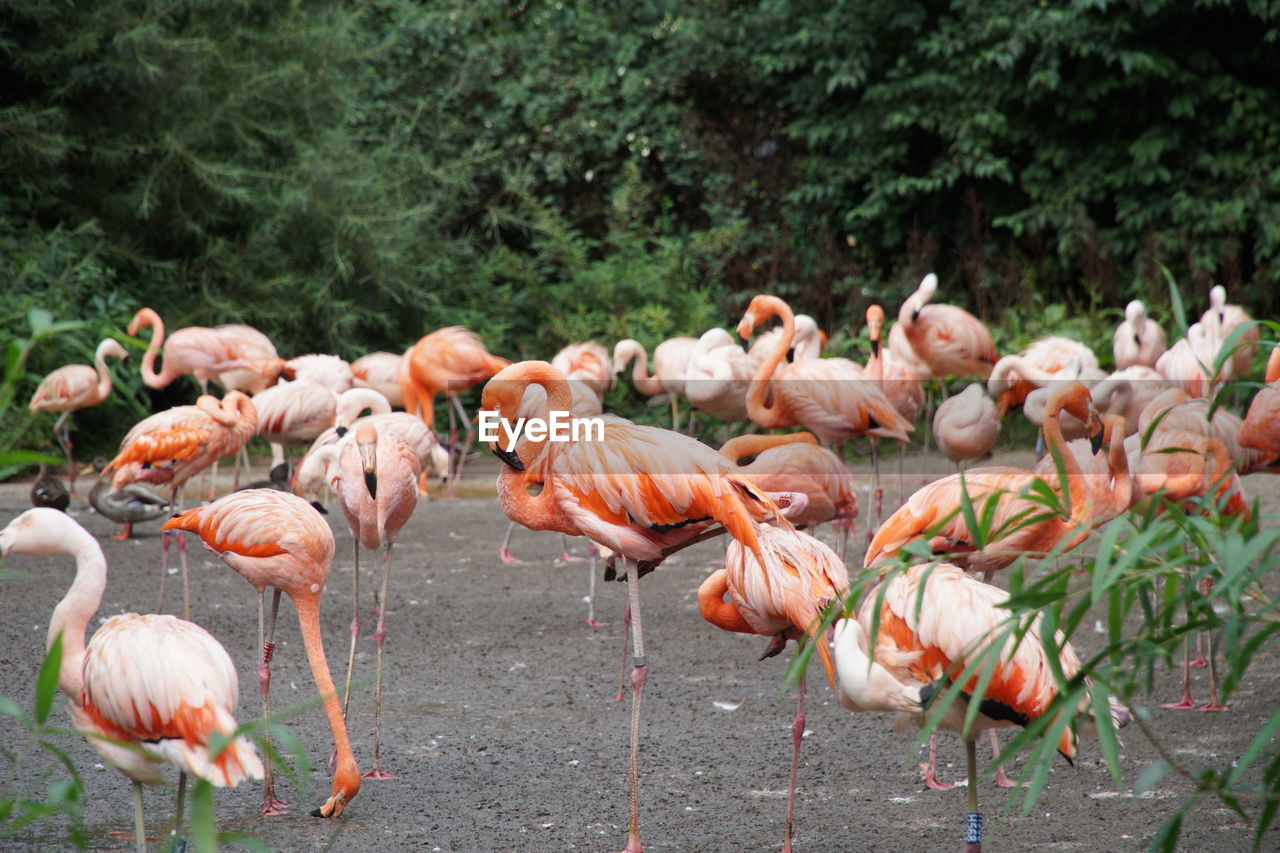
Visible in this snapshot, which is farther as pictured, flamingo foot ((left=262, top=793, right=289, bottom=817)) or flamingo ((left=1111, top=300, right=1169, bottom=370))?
flamingo ((left=1111, top=300, right=1169, bottom=370))

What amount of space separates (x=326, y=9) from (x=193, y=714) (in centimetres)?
972

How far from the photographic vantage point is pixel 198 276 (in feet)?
33.2

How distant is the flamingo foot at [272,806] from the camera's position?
3.20 m

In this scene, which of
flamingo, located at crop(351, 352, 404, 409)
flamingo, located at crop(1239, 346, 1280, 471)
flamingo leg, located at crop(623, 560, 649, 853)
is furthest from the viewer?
flamingo, located at crop(351, 352, 404, 409)

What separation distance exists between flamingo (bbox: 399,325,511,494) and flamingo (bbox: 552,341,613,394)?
0.45 m

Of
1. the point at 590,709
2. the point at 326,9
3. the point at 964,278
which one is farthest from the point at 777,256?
the point at 590,709

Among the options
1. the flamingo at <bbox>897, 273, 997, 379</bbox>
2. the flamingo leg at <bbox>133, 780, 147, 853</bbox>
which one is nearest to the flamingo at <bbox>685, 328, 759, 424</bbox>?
the flamingo at <bbox>897, 273, 997, 379</bbox>

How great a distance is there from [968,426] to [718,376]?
1686 millimetres

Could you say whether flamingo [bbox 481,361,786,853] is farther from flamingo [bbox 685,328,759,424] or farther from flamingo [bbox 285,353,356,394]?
flamingo [bbox 285,353,356,394]

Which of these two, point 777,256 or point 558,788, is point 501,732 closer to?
point 558,788

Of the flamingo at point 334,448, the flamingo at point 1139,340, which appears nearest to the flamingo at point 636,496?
the flamingo at point 334,448

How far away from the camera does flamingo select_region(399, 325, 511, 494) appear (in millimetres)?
8406

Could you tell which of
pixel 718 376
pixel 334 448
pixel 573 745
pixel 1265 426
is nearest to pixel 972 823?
pixel 573 745

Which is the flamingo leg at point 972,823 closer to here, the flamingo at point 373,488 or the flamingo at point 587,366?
the flamingo at point 373,488
